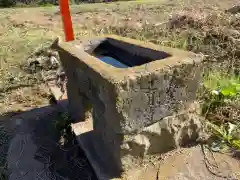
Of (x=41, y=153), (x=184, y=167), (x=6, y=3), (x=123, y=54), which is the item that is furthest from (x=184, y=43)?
(x=6, y=3)

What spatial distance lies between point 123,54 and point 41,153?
1.24 meters

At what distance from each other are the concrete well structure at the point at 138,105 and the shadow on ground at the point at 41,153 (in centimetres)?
21

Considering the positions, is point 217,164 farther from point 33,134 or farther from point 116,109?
point 33,134

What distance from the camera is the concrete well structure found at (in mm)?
1724

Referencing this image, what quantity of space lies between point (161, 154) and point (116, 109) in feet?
2.13

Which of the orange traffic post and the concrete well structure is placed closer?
the concrete well structure

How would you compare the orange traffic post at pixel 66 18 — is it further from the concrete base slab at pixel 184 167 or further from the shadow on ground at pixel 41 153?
the concrete base slab at pixel 184 167

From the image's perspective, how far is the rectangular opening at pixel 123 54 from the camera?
7.26 feet

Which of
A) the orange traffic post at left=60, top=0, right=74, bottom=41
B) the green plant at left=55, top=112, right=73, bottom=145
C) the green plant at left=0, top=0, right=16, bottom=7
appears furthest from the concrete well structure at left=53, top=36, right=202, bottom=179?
the green plant at left=0, top=0, right=16, bottom=7

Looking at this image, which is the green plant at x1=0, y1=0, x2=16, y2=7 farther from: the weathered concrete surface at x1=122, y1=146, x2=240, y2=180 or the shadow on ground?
the weathered concrete surface at x1=122, y1=146, x2=240, y2=180

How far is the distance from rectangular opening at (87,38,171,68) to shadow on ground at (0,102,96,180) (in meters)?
0.87

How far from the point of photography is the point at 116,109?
5.51 feet

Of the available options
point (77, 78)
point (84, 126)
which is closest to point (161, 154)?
point (84, 126)

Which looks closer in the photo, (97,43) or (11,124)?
(97,43)
